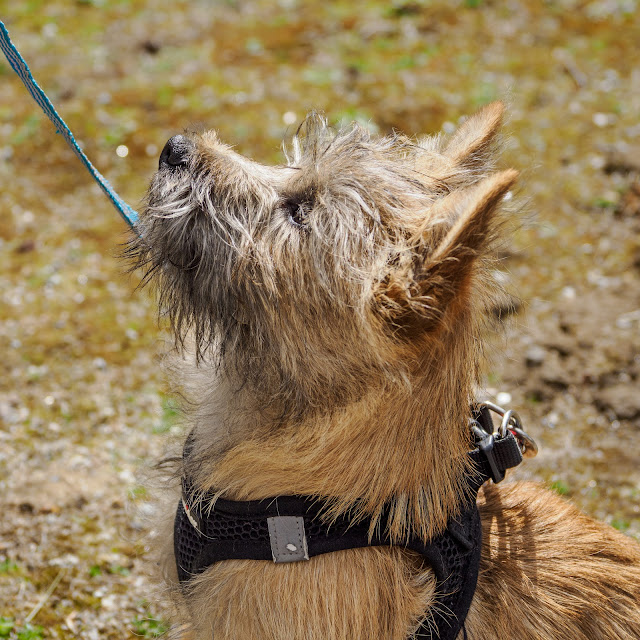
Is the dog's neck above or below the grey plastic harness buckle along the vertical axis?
above

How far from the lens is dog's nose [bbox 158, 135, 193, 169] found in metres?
2.30

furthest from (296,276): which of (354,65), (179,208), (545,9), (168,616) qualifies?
(545,9)

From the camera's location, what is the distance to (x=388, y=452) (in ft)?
6.74

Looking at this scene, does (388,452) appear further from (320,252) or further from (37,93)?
(37,93)

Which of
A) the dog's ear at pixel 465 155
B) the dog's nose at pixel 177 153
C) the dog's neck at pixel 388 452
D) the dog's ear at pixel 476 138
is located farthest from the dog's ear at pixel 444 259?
the dog's nose at pixel 177 153

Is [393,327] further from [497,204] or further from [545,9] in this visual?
[545,9]

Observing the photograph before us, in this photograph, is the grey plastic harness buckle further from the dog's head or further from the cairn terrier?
the dog's head

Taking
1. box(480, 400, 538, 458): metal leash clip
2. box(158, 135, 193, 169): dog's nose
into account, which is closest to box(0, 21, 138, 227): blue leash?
box(158, 135, 193, 169): dog's nose

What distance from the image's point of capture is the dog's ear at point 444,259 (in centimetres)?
168

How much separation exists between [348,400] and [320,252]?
43cm

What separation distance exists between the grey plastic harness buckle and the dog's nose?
1.16m

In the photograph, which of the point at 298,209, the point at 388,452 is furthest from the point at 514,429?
the point at 298,209

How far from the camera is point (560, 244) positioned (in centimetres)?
474

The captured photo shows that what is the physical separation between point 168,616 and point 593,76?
5.33m
